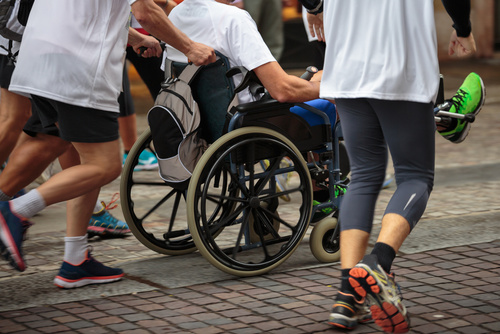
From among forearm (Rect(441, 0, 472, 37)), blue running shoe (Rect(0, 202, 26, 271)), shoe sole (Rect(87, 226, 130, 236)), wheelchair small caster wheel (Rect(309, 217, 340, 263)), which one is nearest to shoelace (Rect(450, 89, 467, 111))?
wheelchair small caster wheel (Rect(309, 217, 340, 263))

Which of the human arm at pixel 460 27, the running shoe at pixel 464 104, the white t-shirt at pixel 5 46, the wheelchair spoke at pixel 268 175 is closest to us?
the human arm at pixel 460 27

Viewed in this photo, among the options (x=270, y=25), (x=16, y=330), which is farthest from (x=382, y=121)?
(x=270, y=25)

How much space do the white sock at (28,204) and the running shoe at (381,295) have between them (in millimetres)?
1447

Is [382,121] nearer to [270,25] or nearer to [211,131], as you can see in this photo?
[211,131]

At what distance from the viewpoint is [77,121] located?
3936 mm

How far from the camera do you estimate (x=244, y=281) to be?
4.18m

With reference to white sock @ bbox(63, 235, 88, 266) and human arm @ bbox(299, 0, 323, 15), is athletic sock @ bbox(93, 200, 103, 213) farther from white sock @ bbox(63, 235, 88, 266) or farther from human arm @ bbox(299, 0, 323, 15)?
human arm @ bbox(299, 0, 323, 15)

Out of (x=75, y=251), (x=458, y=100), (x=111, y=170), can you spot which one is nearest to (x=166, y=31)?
(x=111, y=170)

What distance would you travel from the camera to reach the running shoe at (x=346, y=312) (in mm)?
3400

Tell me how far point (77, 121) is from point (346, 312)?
145 cm

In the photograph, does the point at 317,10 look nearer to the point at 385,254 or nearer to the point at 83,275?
the point at 385,254

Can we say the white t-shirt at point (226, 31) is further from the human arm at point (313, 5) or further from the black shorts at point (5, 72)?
the black shorts at point (5, 72)

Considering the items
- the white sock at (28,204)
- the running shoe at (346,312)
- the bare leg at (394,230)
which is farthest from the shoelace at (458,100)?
the white sock at (28,204)

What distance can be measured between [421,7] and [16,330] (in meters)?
2.00
